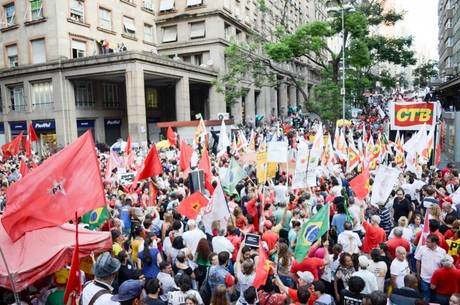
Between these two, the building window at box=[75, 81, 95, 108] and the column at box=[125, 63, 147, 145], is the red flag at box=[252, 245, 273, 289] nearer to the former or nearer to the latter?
the column at box=[125, 63, 147, 145]

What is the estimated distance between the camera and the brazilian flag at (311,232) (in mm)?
6539

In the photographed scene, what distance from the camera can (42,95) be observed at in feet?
111

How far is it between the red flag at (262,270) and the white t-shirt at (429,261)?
2475 millimetres

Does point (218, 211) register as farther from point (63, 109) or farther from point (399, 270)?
point (63, 109)

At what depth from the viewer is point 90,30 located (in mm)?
34094

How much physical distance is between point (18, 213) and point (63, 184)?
629mm

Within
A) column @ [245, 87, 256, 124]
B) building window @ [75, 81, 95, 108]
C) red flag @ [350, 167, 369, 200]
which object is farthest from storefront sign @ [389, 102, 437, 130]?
column @ [245, 87, 256, 124]

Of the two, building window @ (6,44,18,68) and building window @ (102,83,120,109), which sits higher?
building window @ (6,44,18,68)

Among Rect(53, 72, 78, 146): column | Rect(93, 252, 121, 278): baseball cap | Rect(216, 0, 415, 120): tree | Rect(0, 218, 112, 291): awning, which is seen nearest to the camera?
Rect(93, 252, 121, 278): baseball cap

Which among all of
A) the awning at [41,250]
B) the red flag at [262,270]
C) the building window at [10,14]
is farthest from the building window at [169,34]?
the red flag at [262,270]

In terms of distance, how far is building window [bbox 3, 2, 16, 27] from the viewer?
34.4 meters

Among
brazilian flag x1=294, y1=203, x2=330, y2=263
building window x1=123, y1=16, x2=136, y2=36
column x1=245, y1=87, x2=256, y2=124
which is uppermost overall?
building window x1=123, y1=16, x2=136, y2=36

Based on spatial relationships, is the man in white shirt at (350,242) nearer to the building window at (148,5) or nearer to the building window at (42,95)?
the building window at (42,95)

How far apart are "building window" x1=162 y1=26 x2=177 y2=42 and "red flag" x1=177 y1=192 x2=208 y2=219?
3610cm
